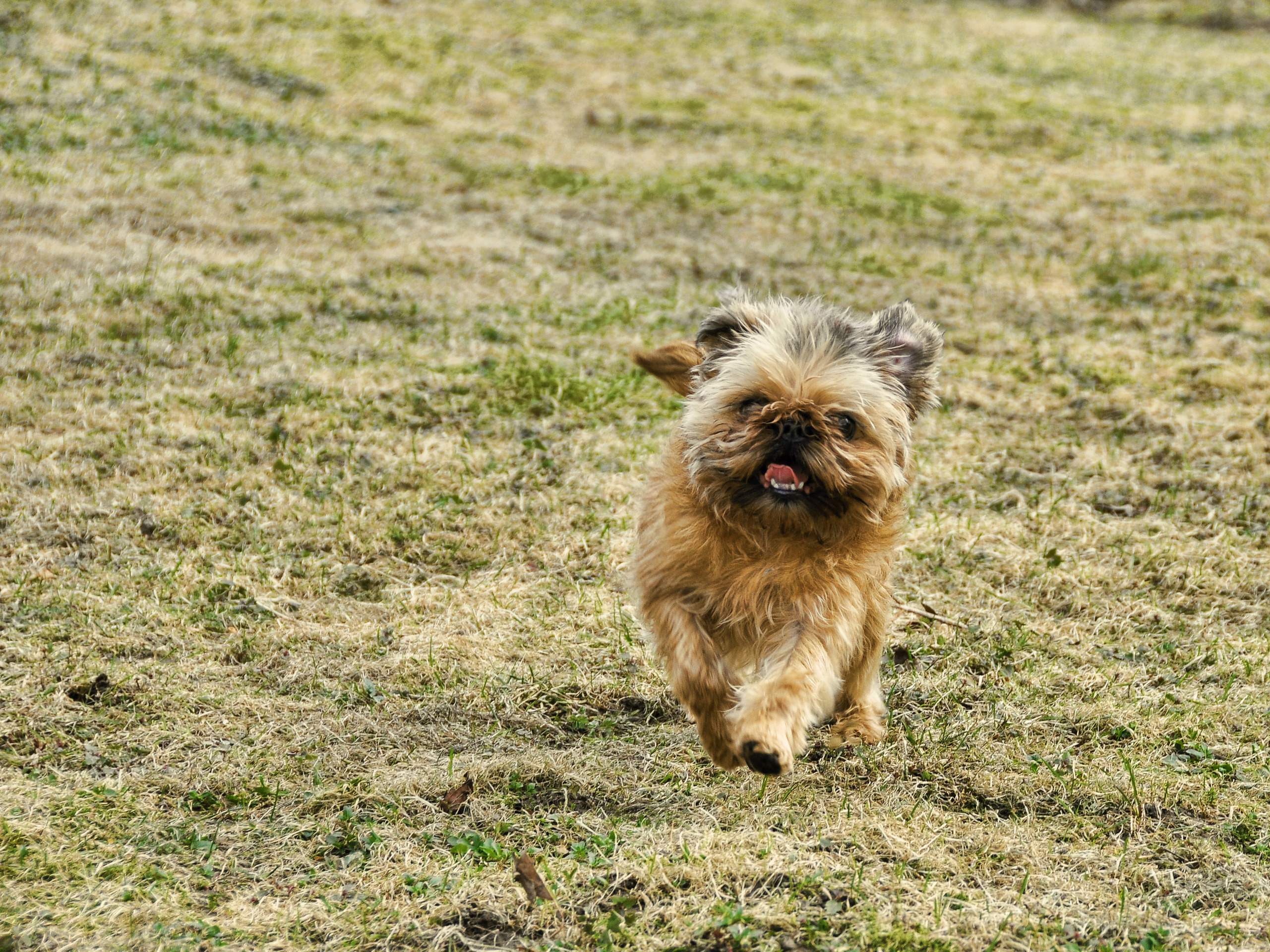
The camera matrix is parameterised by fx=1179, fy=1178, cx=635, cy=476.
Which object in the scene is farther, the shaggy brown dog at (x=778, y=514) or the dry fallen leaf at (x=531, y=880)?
the shaggy brown dog at (x=778, y=514)

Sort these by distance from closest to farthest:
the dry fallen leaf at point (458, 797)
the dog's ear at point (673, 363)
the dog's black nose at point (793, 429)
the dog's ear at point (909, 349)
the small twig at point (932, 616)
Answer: the dog's black nose at point (793, 429), the dry fallen leaf at point (458, 797), the dog's ear at point (909, 349), the dog's ear at point (673, 363), the small twig at point (932, 616)

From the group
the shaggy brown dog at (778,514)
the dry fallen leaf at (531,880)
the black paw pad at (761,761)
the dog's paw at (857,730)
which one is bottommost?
the dog's paw at (857,730)

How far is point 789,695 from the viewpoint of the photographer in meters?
3.86

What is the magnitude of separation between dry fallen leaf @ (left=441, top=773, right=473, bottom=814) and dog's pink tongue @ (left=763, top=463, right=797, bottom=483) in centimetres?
154

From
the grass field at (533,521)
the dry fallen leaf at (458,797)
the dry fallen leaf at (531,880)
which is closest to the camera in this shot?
the dry fallen leaf at (531,880)

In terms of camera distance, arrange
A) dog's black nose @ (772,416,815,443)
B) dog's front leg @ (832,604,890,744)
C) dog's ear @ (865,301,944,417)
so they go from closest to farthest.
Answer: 1. dog's black nose @ (772,416,815,443)
2. dog's ear @ (865,301,944,417)
3. dog's front leg @ (832,604,890,744)

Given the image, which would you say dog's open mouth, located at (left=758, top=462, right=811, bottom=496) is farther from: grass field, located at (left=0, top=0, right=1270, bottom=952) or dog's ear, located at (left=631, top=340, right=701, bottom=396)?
grass field, located at (left=0, top=0, right=1270, bottom=952)

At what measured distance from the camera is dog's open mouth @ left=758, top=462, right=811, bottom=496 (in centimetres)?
385

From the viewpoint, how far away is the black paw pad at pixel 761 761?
11.9 feet

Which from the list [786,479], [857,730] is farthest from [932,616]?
[786,479]

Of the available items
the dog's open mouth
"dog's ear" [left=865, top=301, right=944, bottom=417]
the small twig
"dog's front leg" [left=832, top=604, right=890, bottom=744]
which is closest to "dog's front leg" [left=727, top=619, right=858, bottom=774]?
"dog's front leg" [left=832, top=604, right=890, bottom=744]

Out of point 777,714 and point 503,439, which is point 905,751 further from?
point 503,439

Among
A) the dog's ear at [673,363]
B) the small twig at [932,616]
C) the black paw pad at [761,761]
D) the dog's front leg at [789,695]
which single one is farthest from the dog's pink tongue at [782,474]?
the small twig at [932,616]

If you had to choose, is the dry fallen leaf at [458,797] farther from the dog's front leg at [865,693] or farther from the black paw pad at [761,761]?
the dog's front leg at [865,693]
